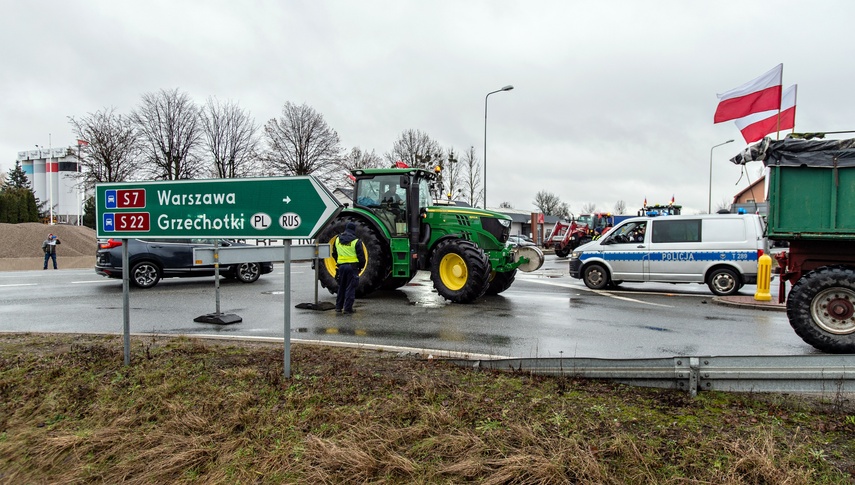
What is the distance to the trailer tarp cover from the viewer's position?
6.54 m

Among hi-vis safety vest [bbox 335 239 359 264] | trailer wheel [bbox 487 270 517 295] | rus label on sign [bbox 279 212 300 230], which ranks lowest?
trailer wheel [bbox 487 270 517 295]

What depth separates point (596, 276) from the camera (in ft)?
46.7

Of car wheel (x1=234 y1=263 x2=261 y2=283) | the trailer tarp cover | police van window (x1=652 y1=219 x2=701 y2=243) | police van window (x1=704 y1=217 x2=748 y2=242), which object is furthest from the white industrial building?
the trailer tarp cover

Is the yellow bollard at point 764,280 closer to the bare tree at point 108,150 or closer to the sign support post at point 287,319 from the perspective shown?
the sign support post at point 287,319

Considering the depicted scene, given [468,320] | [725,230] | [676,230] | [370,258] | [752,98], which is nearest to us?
[468,320]

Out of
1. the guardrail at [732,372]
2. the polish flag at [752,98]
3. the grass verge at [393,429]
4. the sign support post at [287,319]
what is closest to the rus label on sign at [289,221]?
the sign support post at [287,319]

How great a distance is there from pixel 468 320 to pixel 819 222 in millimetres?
4987

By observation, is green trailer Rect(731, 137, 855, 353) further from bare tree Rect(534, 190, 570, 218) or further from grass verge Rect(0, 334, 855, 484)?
bare tree Rect(534, 190, 570, 218)

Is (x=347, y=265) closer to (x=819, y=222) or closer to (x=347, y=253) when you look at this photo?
(x=347, y=253)

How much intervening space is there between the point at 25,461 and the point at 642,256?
12613mm

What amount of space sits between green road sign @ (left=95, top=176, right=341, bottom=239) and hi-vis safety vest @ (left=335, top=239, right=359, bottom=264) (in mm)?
4344

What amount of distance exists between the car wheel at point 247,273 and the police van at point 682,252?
9.09m

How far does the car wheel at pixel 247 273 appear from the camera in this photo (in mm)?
15698

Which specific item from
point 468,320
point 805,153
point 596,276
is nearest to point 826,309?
point 805,153
